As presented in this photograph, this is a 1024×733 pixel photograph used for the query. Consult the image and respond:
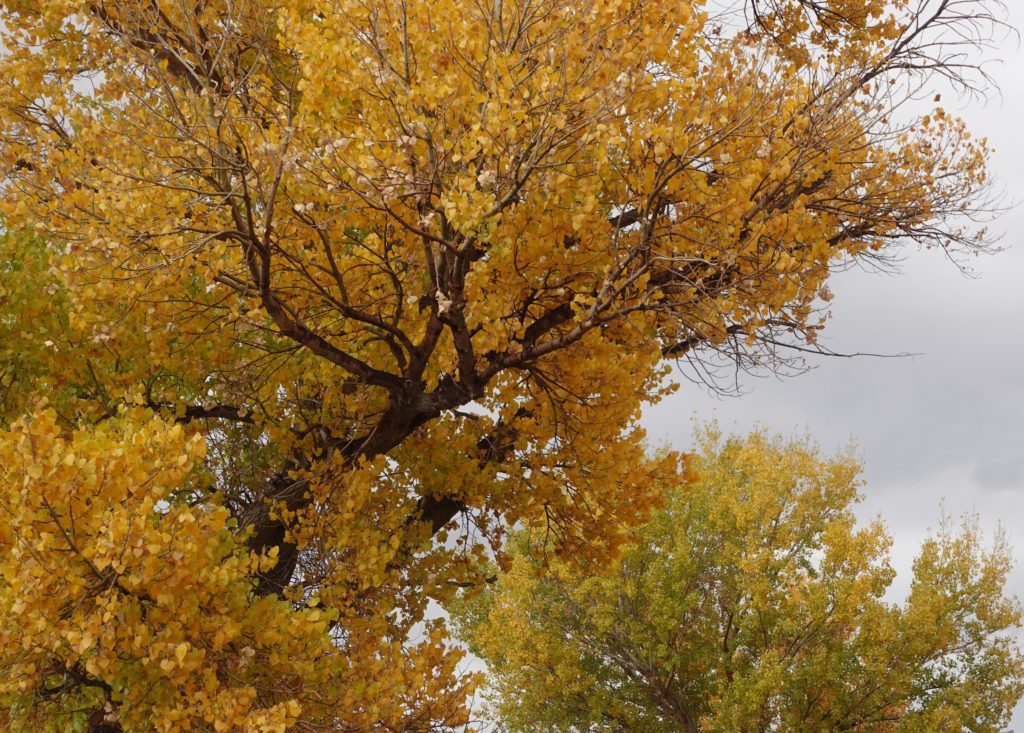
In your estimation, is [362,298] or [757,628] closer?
[362,298]

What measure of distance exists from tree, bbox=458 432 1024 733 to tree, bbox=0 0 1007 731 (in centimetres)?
1157

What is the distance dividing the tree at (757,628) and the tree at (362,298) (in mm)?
11571

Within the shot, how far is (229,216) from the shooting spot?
917 cm

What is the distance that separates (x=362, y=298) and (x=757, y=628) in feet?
55.6

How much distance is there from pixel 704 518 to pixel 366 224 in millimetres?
18045

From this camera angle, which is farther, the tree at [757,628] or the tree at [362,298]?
the tree at [757,628]

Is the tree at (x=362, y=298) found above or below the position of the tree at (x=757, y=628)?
below

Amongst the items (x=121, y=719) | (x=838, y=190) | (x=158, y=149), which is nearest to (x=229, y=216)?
(x=158, y=149)

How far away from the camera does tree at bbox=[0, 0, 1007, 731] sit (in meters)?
7.07

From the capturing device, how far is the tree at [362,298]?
7066 mm

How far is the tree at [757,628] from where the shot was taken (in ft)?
72.0

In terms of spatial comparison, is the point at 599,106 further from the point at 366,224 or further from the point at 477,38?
the point at 366,224

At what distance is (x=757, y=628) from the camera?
77.0 feet

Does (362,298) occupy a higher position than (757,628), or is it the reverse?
(757,628)
